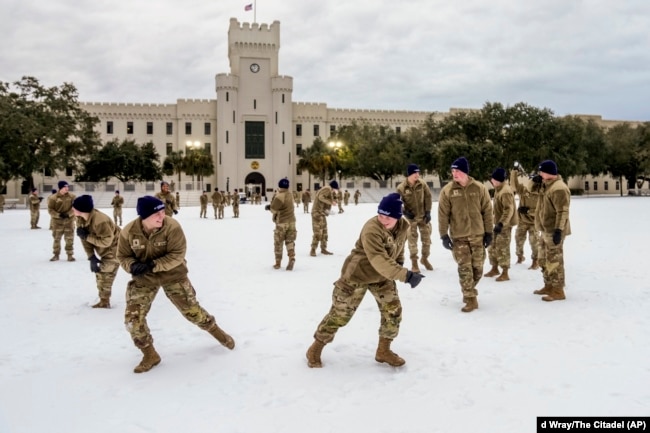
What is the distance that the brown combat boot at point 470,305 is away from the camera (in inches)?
264

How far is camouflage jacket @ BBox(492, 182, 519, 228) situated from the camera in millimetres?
8922

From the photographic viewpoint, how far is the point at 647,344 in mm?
5309

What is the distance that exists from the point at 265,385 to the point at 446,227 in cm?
373

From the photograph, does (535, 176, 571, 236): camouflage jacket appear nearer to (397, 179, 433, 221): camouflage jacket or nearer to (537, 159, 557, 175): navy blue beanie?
(537, 159, 557, 175): navy blue beanie

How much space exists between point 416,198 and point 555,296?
304 cm

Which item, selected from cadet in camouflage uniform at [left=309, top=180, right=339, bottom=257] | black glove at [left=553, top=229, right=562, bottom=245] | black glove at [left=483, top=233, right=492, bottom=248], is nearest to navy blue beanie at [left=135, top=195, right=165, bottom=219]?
black glove at [left=483, top=233, right=492, bottom=248]

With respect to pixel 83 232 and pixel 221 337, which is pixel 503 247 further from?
pixel 83 232

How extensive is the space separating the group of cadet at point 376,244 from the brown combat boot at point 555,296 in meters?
0.01

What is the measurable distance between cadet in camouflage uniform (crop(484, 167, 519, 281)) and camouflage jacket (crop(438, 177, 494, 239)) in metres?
1.82

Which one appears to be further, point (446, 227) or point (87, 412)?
point (446, 227)

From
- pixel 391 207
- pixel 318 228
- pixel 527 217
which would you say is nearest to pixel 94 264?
pixel 391 207

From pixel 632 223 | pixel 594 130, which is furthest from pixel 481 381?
pixel 594 130

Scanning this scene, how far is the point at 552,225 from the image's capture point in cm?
723

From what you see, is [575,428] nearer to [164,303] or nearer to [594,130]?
[164,303]
